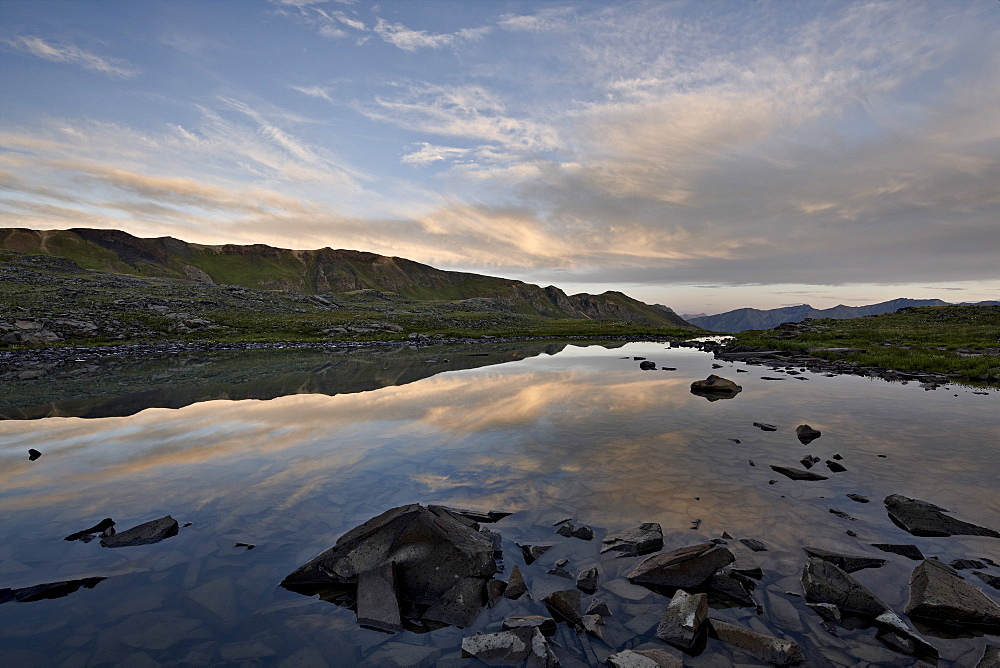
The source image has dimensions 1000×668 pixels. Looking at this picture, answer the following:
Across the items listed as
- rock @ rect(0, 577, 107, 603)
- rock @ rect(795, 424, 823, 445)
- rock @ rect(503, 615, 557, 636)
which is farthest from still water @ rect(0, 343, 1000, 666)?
rock @ rect(795, 424, 823, 445)

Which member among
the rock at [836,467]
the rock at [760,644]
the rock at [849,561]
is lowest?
the rock at [760,644]

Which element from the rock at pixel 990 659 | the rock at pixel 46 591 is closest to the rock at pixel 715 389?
the rock at pixel 990 659

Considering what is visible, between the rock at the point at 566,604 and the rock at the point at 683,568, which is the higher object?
the rock at the point at 683,568

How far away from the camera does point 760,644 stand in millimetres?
6281

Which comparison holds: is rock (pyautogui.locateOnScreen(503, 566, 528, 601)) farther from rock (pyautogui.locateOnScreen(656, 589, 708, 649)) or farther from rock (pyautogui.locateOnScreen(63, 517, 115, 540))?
rock (pyautogui.locateOnScreen(63, 517, 115, 540))

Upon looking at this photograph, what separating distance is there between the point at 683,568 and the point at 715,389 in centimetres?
2256

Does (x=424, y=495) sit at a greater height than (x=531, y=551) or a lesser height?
lesser

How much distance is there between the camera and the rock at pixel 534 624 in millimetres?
6789

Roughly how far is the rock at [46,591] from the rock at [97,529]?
1952mm

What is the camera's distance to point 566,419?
2133 centimetres

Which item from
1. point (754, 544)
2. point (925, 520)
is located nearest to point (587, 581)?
point (754, 544)

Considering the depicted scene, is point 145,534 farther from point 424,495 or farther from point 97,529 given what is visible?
point 424,495

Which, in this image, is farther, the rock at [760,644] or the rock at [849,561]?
the rock at [849,561]

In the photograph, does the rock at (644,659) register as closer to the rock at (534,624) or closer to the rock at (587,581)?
the rock at (534,624)
